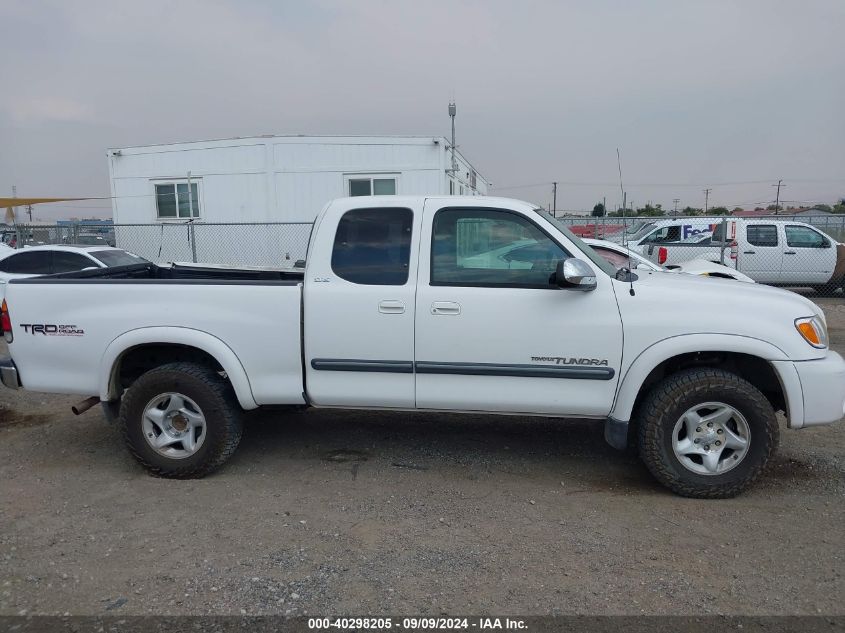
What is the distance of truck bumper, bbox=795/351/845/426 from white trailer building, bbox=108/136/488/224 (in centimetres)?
1161

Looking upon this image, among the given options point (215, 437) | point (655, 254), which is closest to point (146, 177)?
point (655, 254)

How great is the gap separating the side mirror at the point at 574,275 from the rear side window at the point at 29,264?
357 inches

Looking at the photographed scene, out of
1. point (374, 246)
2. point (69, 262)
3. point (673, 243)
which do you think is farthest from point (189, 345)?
point (673, 243)

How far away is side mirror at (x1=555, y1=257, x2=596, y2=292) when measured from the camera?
3805mm

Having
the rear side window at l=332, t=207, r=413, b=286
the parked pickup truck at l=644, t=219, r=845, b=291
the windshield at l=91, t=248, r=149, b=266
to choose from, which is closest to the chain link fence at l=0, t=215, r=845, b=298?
the parked pickup truck at l=644, t=219, r=845, b=291

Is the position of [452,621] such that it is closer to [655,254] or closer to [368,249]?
[368,249]

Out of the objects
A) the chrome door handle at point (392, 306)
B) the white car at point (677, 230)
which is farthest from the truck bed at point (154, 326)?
the white car at point (677, 230)

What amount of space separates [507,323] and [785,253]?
12.1 meters

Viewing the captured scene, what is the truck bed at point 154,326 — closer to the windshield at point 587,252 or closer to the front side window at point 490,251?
the front side window at point 490,251

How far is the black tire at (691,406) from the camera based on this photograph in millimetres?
3932

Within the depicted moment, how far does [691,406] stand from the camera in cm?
398

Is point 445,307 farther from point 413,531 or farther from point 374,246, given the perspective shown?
point 413,531

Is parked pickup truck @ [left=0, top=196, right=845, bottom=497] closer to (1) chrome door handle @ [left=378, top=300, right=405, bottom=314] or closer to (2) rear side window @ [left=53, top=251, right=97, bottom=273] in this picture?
(1) chrome door handle @ [left=378, top=300, right=405, bottom=314]

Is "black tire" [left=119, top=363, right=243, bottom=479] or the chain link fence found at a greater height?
the chain link fence
